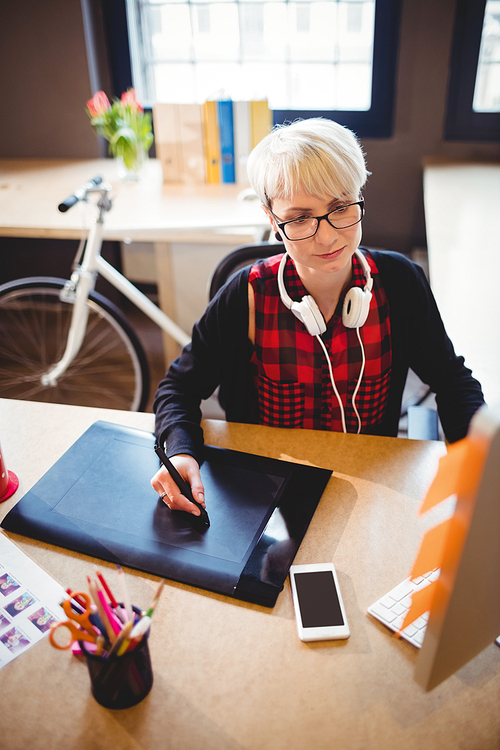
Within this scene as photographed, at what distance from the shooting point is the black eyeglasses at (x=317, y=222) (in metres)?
1.05

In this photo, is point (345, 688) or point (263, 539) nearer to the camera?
point (345, 688)

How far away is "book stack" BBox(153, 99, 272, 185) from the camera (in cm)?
227

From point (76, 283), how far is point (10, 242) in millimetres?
1361

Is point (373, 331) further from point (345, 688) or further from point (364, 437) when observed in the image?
point (345, 688)

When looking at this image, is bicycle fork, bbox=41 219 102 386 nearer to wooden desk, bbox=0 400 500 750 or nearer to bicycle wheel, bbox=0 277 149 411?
bicycle wheel, bbox=0 277 149 411

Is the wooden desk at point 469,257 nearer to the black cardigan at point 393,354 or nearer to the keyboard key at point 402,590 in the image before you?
the black cardigan at point 393,354

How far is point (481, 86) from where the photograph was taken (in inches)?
99.1

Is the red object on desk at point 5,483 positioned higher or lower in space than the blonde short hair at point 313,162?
lower

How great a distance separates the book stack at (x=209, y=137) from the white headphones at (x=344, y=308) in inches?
54.9

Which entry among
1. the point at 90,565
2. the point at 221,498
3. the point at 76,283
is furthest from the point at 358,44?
the point at 90,565

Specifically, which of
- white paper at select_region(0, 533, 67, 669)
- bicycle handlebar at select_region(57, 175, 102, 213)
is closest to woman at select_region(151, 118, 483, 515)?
white paper at select_region(0, 533, 67, 669)

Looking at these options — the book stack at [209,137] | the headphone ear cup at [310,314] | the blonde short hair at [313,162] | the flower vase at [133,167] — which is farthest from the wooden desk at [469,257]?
the flower vase at [133,167]

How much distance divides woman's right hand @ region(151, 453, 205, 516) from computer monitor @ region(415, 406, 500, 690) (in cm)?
42

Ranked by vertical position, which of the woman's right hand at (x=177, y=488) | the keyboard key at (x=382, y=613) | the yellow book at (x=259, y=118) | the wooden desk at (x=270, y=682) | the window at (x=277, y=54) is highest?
the window at (x=277, y=54)
